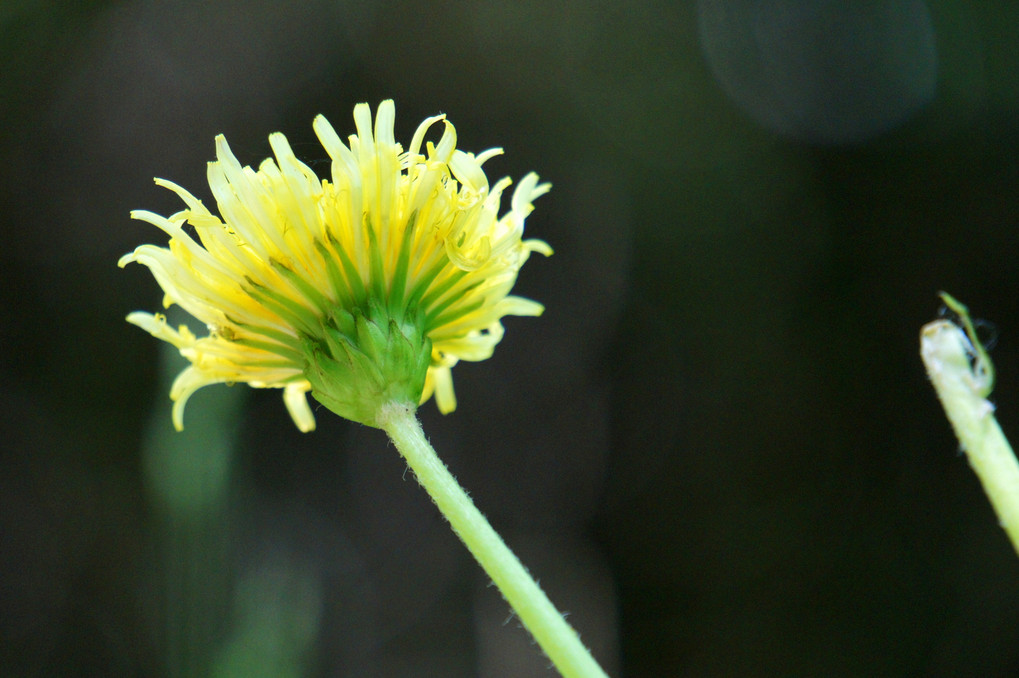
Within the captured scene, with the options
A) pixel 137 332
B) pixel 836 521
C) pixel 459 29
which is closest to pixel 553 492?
pixel 836 521

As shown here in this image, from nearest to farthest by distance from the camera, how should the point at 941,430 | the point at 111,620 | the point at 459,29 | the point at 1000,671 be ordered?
the point at 111,620 < the point at 1000,671 < the point at 941,430 < the point at 459,29

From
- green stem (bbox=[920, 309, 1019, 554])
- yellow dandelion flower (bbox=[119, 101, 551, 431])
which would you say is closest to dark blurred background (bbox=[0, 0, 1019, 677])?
yellow dandelion flower (bbox=[119, 101, 551, 431])

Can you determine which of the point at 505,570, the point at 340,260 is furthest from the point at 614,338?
the point at 505,570

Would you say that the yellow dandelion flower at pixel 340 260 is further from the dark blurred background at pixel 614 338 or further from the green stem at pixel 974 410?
the dark blurred background at pixel 614 338

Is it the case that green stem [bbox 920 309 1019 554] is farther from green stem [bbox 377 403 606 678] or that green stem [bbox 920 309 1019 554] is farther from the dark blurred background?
the dark blurred background

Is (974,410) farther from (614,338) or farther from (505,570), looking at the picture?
(614,338)

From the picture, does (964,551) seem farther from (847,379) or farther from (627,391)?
(627,391)
